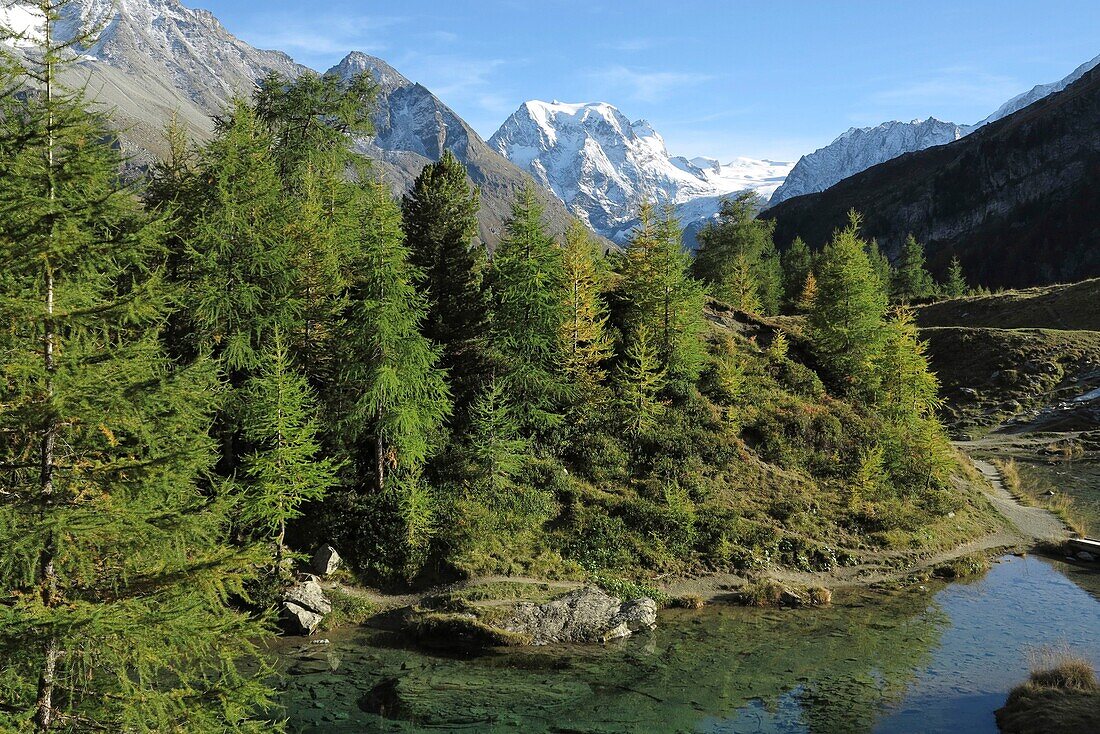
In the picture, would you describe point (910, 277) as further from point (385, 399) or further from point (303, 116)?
point (385, 399)

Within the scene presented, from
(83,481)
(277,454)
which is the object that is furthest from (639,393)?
(83,481)

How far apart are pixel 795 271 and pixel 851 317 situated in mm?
55920

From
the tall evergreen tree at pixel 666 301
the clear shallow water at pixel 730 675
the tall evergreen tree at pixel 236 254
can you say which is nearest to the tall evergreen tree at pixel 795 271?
the tall evergreen tree at pixel 666 301

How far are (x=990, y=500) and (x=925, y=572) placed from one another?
49.3 ft

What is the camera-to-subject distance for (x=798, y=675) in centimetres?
2327

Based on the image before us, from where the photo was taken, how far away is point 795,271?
99.1 meters

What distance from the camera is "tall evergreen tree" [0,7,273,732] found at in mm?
9562

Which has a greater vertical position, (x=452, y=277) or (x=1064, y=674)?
(x=452, y=277)

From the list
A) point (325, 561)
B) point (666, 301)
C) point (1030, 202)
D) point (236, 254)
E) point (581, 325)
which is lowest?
point (325, 561)

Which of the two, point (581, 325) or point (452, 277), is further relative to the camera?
point (581, 325)

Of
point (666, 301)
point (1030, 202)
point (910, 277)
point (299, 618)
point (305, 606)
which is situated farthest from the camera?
point (1030, 202)

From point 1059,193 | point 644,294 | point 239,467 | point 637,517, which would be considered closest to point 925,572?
point 637,517

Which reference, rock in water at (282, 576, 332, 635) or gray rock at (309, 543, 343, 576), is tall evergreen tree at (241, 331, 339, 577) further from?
gray rock at (309, 543, 343, 576)

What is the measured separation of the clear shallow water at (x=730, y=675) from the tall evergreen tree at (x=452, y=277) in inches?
609
